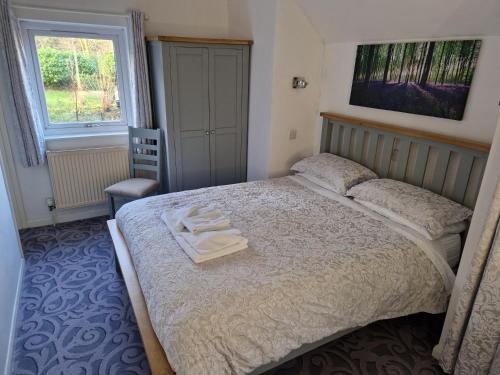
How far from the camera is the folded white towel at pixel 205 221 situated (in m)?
2.06

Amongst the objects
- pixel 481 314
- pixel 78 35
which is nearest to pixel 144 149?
pixel 78 35

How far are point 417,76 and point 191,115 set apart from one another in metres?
2.01

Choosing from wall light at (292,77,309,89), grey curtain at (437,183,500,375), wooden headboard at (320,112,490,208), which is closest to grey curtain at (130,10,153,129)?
wall light at (292,77,309,89)

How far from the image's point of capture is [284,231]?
86.1 inches

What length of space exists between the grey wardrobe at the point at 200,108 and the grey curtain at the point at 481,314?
2524mm

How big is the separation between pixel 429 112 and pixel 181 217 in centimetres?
190

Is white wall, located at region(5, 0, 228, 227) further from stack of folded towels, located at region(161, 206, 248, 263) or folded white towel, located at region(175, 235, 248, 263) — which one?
folded white towel, located at region(175, 235, 248, 263)

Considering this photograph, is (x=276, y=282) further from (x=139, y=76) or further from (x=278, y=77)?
(x=139, y=76)

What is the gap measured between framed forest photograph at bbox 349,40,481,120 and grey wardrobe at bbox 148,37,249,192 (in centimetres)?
119

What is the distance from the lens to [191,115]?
339 centimetres

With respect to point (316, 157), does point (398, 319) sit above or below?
below

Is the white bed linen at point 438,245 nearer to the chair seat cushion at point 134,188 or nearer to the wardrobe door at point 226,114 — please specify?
the wardrobe door at point 226,114

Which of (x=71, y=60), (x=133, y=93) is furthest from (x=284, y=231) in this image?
(x=71, y=60)

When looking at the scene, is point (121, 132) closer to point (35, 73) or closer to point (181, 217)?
point (35, 73)
